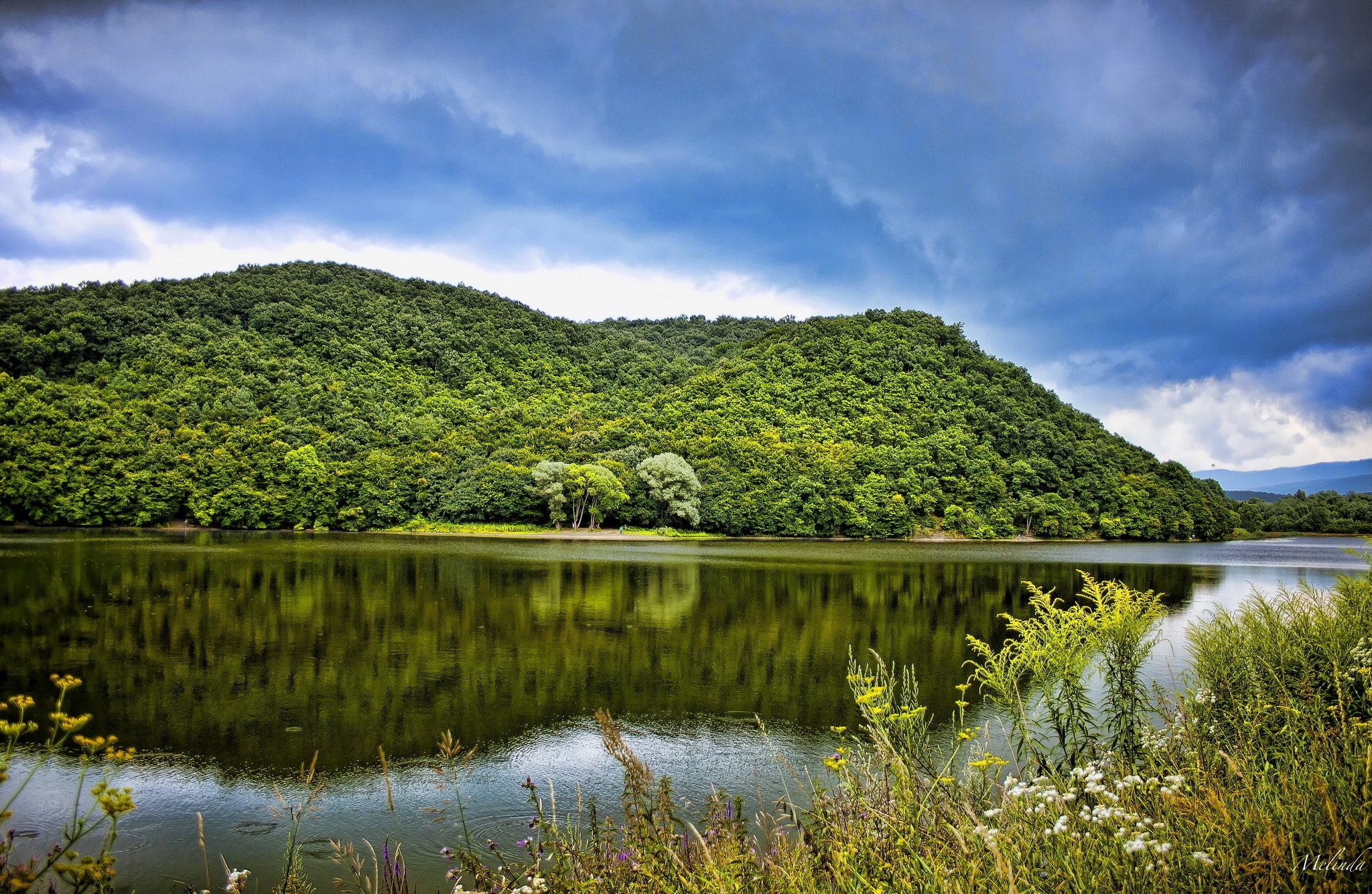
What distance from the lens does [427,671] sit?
11.9 metres

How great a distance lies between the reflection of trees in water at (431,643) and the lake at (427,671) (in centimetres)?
7

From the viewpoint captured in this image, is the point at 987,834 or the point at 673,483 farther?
the point at 673,483

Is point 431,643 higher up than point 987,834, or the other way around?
point 987,834

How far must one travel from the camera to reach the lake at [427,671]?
22.7ft

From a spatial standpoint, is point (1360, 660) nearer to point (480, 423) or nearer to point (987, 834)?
point (987, 834)

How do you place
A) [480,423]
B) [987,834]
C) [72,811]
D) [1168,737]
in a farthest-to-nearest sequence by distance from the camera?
[480,423], [72,811], [1168,737], [987,834]

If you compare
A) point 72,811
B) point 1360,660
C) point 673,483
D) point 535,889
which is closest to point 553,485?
point 673,483

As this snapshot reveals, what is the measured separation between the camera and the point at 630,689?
37.1ft

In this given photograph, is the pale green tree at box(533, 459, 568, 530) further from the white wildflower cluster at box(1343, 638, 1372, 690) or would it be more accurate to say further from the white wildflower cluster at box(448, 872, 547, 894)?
the white wildflower cluster at box(448, 872, 547, 894)

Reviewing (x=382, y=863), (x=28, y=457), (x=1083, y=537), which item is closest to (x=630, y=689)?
(x=382, y=863)

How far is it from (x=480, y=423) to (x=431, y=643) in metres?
59.4

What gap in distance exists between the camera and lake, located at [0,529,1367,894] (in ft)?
22.7

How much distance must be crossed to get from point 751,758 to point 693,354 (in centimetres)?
10095

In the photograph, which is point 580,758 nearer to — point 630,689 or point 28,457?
point 630,689
